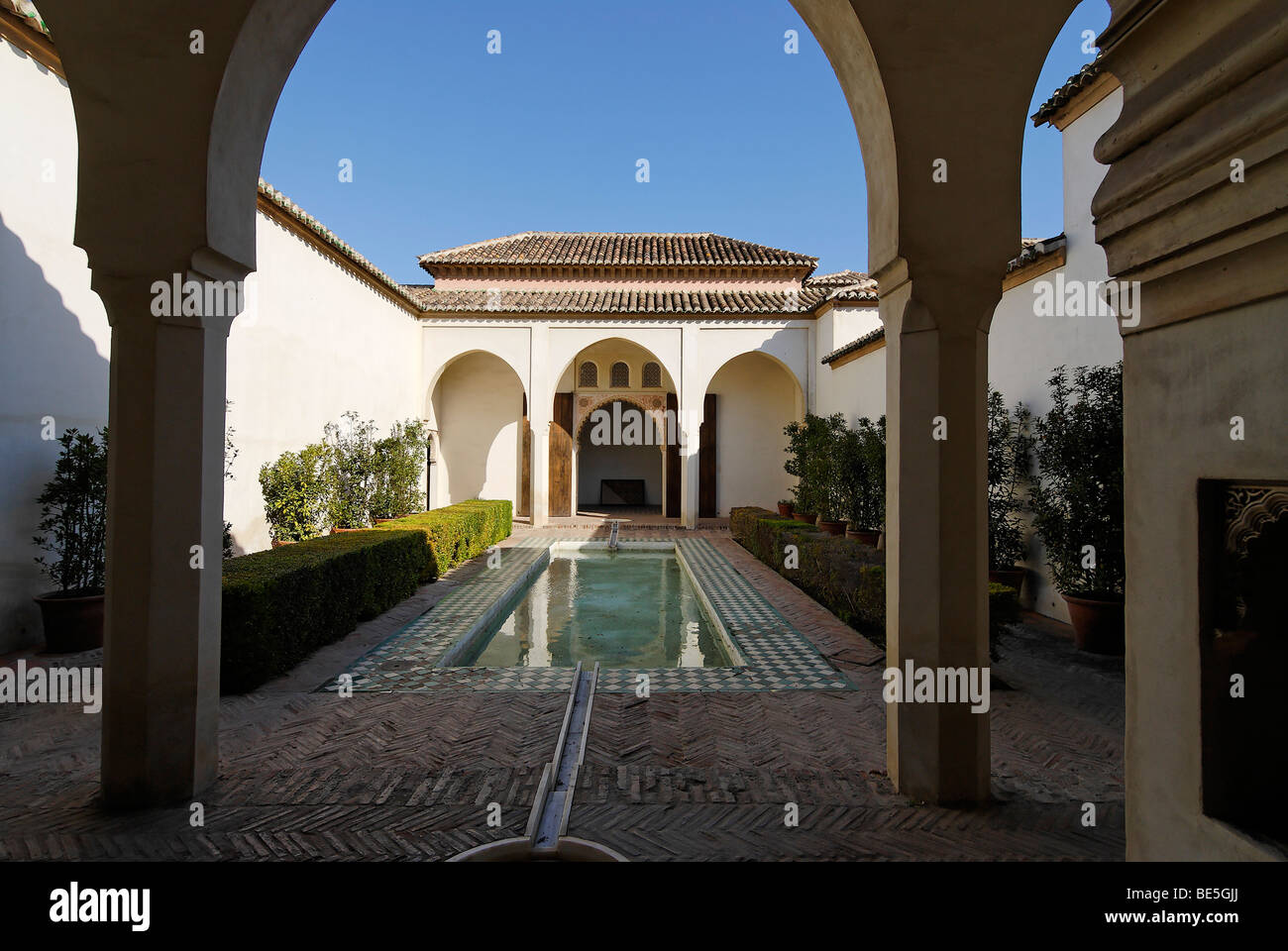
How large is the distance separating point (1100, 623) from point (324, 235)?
11772mm

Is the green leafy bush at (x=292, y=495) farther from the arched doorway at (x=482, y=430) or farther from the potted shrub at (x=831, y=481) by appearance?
the potted shrub at (x=831, y=481)

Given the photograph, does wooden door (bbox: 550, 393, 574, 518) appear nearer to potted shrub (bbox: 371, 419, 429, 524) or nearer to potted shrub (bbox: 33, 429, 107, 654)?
potted shrub (bbox: 371, 419, 429, 524)

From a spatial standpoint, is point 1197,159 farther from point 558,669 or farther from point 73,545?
point 73,545

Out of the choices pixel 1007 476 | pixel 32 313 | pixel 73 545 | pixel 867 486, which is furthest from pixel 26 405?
pixel 867 486

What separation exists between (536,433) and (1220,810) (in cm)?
1546

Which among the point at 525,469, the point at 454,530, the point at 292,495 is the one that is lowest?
the point at 454,530

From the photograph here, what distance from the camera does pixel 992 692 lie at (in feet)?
16.3

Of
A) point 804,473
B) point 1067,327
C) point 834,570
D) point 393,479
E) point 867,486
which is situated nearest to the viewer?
point 1067,327

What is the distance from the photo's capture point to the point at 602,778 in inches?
142

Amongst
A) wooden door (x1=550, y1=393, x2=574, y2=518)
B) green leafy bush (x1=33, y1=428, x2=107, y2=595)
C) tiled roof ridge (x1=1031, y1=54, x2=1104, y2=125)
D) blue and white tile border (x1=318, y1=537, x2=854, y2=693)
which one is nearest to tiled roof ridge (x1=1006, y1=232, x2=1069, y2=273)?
tiled roof ridge (x1=1031, y1=54, x2=1104, y2=125)

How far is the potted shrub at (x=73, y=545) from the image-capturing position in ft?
19.1

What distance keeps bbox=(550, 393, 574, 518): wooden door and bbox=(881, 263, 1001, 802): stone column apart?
1482 cm

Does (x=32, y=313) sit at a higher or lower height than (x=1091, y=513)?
higher

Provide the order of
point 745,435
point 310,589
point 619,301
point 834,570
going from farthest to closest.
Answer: point 745,435 → point 619,301 → point 834,570 → point 310,589
